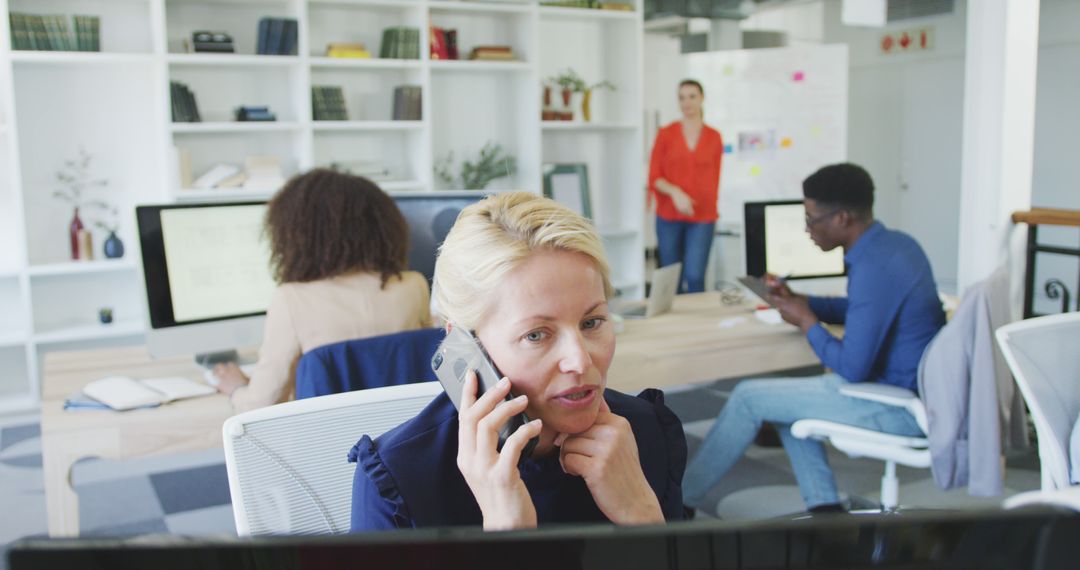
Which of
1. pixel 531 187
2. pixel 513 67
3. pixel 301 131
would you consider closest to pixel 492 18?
pixel 513 67

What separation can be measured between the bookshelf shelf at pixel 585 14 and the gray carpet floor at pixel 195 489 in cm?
284

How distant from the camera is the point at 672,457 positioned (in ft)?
4.43

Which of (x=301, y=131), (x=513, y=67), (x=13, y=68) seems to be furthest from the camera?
(x=513, y=67)

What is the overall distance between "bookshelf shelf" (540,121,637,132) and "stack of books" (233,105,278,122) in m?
1.64

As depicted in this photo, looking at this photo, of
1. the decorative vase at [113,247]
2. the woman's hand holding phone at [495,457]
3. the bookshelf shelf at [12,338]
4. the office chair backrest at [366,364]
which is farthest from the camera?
the decorative vase at [113,247]

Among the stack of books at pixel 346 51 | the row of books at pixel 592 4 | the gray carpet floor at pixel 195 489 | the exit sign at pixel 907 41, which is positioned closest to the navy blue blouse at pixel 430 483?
the gray carpet floor at pixel 195 489

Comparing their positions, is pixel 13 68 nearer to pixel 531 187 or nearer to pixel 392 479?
pixel 531 187

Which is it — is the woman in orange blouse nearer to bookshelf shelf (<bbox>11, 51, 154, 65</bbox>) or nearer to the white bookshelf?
the white bookshelf

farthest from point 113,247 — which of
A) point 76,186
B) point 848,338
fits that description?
point 848,338

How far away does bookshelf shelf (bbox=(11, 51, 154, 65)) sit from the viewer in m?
4.57

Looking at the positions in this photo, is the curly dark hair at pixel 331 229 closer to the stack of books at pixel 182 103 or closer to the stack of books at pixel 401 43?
the stack of books at pixel 182 103

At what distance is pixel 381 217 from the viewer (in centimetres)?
249

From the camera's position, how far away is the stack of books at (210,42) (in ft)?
16.4

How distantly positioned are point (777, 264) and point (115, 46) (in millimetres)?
3520
